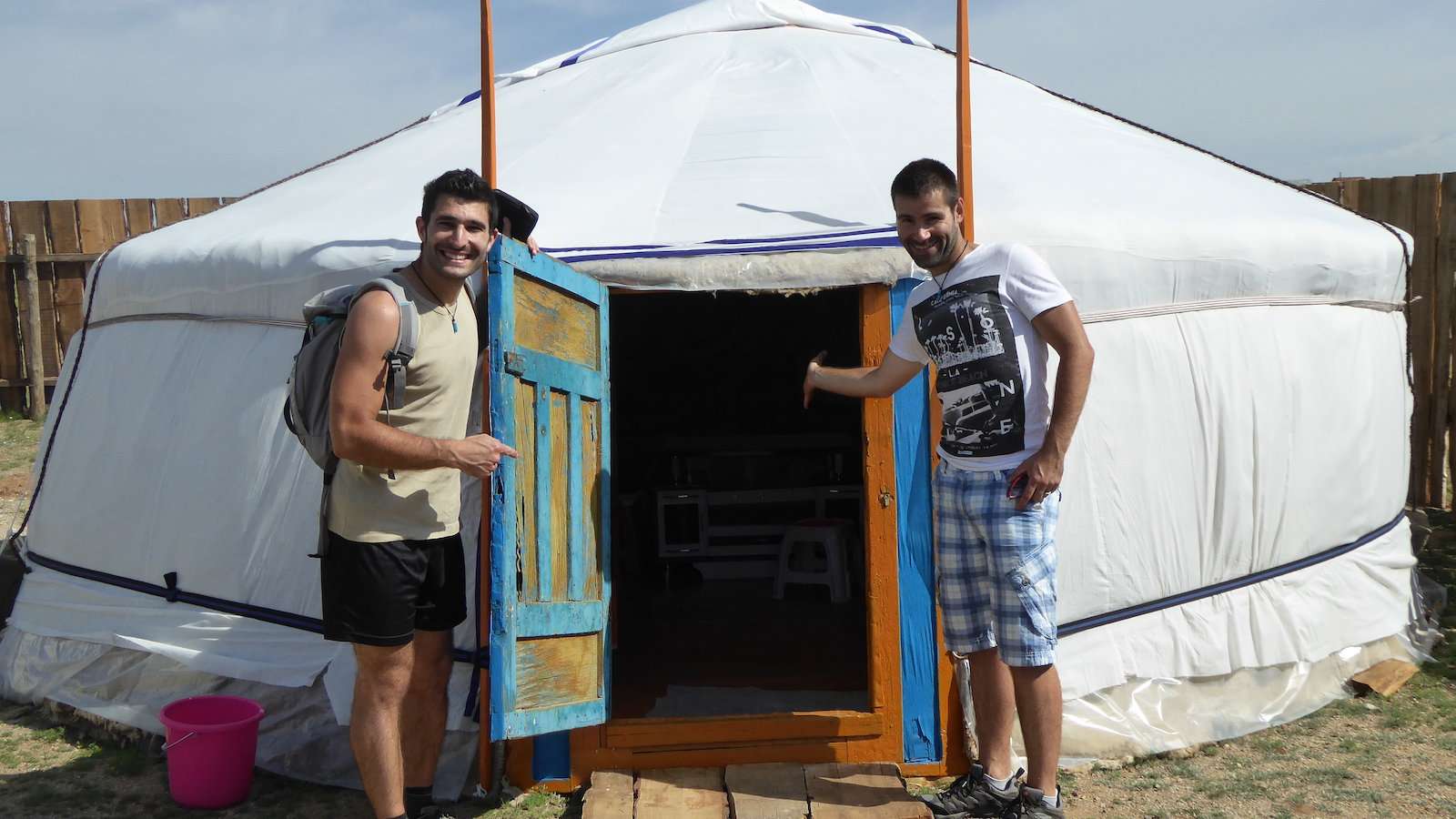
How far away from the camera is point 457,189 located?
2.38m

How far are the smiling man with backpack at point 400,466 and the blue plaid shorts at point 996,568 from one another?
39.3 inches


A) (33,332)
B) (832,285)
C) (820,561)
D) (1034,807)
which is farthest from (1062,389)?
(33,332)

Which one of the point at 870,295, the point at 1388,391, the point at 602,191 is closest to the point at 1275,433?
the point at 1388,391

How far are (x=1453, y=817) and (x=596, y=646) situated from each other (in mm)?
2109

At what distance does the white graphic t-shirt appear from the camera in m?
2.54

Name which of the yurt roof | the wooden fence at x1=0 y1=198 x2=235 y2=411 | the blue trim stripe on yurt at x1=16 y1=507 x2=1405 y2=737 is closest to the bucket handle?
the blue trim stripe on yurt at x1=16 y1=507 x2=1405 y2=737

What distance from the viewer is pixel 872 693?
313 cm

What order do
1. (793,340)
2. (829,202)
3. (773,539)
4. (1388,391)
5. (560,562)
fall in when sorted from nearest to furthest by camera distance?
(560,562), (829,202), (1388,391), (773,539), (793,340)

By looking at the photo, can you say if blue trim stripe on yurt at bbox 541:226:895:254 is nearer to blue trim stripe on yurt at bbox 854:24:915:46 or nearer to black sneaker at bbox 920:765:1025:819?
black sneaker at bbox 920:765:1025:819

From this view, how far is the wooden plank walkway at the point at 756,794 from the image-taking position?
283cm

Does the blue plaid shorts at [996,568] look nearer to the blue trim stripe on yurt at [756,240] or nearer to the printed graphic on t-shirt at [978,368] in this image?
the printed graphic on t-shirt at [978,368]

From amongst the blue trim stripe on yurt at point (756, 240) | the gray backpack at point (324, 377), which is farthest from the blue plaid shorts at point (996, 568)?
the gray backpack at point (324, 377)

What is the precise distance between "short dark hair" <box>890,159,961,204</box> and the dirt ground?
154cm

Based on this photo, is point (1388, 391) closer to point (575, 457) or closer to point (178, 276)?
point (575, 457)
